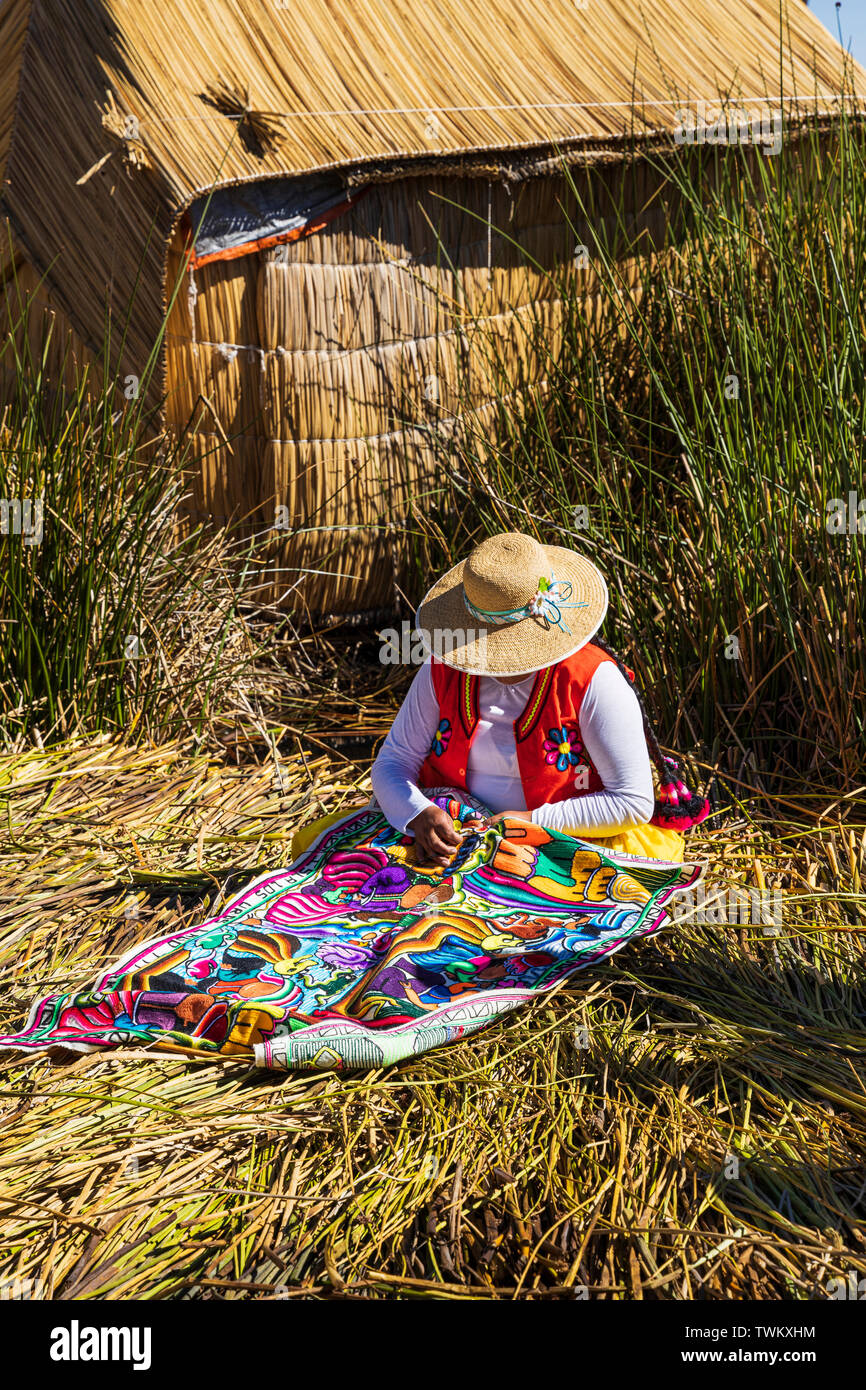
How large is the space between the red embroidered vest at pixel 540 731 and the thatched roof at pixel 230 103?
1704 mm

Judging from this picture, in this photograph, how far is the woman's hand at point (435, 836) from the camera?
90.8 inches

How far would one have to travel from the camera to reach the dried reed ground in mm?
1703

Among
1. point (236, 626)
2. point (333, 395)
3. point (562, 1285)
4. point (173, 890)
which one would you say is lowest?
point (562, 1285)

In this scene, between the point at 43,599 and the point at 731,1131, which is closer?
the point at 731,1131

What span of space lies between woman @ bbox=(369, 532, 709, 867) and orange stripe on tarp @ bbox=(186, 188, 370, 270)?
1623mm

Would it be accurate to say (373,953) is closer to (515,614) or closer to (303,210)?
(515,614)

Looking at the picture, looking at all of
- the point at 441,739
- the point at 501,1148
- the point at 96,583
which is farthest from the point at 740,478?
the point at 501,1148

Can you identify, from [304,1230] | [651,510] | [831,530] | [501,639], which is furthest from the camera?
[651,510]

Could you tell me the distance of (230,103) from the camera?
3.54 meters

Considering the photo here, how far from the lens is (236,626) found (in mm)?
3686

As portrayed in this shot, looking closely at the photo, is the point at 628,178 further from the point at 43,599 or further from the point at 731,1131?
the point at 731,1131

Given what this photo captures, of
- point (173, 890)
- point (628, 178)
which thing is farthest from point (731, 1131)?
point (628, 178)

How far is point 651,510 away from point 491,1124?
6.69 ft

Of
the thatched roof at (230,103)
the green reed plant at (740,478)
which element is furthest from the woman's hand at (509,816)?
the thatched roof at (230,103)
